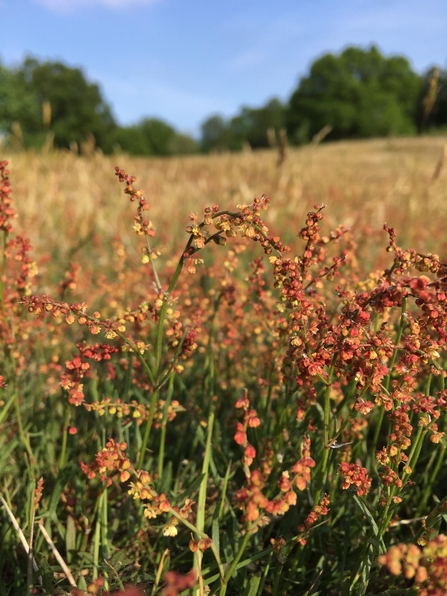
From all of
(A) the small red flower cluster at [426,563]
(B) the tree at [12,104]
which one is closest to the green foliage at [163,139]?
(B) the tree at [12,104]

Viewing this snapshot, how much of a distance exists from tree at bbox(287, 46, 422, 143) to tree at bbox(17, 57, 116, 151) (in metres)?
25.8

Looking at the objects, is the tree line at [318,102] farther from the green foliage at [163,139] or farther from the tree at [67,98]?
the green foliage at [163,139]

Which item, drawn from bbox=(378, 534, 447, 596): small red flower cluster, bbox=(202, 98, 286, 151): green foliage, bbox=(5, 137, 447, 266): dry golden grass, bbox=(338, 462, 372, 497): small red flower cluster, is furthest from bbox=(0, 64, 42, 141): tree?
bbox=(378, 534, 447, 596): small red flower cluster

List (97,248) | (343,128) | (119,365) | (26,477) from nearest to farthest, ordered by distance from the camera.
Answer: (26,477) → (119,365) → (97,248) → (343,128)

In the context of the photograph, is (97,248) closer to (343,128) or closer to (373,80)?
(343,128)

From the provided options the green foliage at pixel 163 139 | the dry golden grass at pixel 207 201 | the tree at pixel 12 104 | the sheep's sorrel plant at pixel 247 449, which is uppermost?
the green foliage at pixel 163 139

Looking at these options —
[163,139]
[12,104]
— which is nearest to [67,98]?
[12,104]

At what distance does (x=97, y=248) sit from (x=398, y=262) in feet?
13.1

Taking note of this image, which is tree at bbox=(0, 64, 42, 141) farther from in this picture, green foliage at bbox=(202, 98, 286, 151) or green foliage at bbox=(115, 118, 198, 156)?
green foliage at bbox=(115, 118, 198, 156)

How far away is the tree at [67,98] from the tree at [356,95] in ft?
84.7

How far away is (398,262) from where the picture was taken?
110cm

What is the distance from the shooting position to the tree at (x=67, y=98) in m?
56.2

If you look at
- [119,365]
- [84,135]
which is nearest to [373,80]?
[84,135]

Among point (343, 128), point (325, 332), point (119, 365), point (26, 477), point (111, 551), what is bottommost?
point (111, 551)
